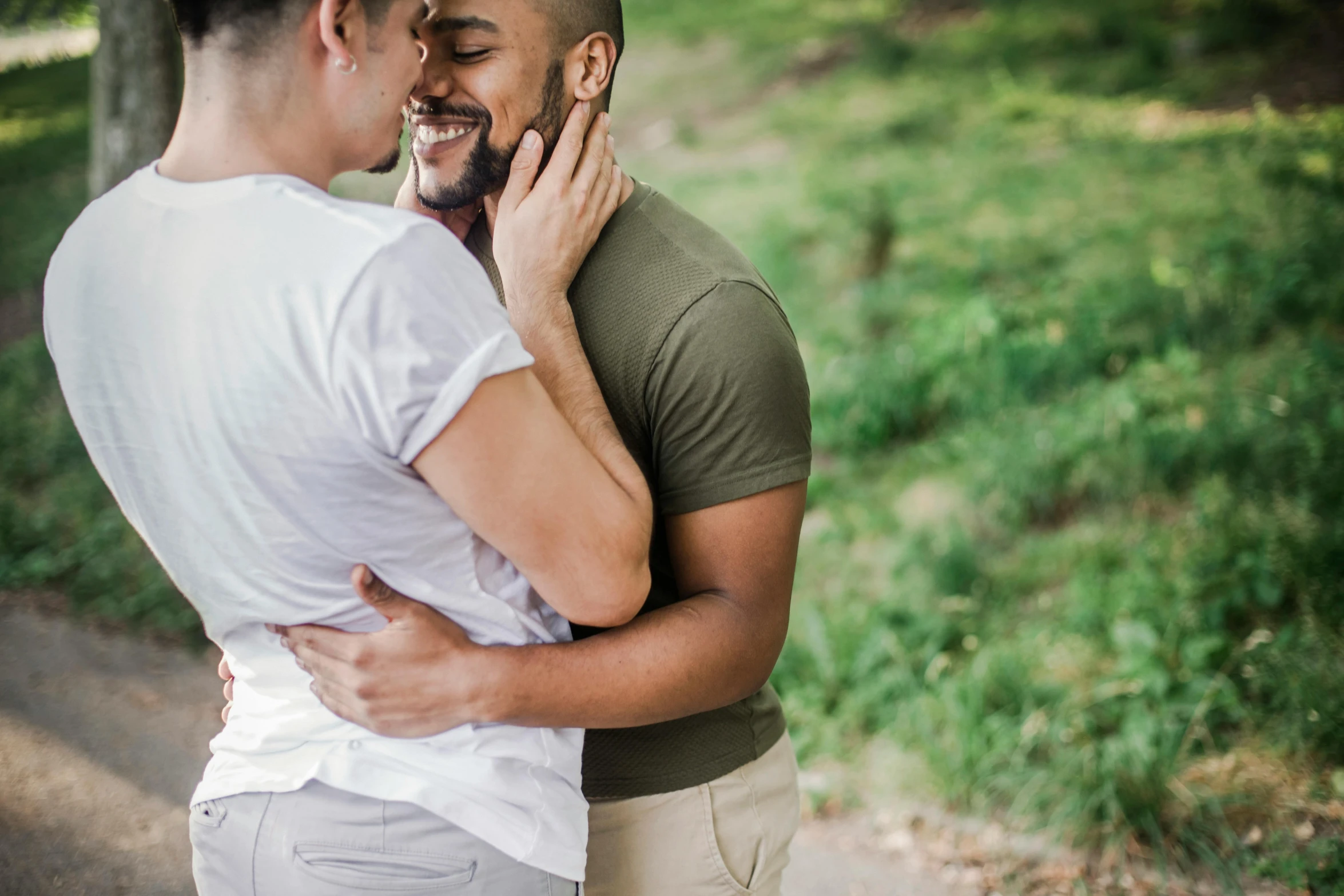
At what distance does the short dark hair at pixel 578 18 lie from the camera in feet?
6.16

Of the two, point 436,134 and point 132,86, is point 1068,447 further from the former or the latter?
point 132,86

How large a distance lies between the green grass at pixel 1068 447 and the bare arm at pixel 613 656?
2.34 m

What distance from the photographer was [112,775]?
379cm

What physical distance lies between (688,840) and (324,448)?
3.27 ft

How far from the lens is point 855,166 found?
964 cm

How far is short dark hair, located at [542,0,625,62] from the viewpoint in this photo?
73.9 inches

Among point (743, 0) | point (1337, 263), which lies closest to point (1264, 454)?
point (1337, 263)

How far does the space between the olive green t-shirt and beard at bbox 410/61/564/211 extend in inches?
7.7

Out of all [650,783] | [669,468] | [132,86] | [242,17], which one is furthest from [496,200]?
[132,86]

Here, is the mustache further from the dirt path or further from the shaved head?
the dirt path

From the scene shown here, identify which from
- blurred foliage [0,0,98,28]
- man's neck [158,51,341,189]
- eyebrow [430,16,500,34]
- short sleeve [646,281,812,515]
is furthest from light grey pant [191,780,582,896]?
blurred foliage [0,0,98,28]

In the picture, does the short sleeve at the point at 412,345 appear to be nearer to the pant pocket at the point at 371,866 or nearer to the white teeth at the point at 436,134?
the pant pocket at the point at 371,866

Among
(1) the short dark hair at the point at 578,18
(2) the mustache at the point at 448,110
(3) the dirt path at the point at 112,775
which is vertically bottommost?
(3) the dirt path at the point at 112,775

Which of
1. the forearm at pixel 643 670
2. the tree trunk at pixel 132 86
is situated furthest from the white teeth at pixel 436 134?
the tree trunk at pixel 132 86
